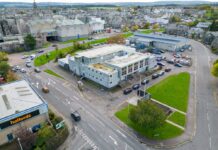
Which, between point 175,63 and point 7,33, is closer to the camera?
point 175,63

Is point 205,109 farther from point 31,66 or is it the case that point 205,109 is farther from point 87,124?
point 31,66

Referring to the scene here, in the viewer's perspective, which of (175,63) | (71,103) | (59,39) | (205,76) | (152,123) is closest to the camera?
(152,123)

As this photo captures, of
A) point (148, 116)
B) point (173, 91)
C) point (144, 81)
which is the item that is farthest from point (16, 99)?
point (173, 91)

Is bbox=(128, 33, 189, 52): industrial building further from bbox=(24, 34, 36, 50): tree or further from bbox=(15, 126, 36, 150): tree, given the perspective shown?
bbox=(15, 126, 36, 150): tree

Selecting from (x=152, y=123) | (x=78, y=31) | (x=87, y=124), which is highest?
(x=78, y=31)

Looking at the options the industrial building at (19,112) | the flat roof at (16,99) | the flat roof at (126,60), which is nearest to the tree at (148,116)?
the industrial building at (19,112)

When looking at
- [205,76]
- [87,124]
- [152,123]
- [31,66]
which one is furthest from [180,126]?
[31,66]

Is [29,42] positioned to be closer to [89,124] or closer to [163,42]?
[163,42]
